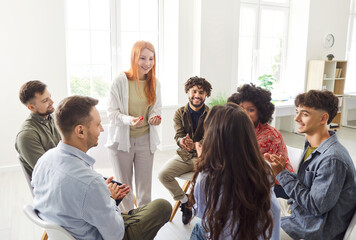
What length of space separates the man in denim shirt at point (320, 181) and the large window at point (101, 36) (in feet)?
11.8

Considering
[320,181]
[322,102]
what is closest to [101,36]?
[322,102]

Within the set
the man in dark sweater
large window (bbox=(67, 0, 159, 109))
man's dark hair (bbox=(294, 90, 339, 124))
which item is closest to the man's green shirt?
the man in dark sweater

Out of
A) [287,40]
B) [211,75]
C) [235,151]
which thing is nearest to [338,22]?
[287,40]

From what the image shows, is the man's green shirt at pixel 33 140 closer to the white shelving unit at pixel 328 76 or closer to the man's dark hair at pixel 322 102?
the man's dark hair at pixel 322 102

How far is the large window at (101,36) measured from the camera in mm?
4547

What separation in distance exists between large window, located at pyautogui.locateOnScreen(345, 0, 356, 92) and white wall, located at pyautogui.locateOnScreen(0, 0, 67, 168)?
21.9 ft

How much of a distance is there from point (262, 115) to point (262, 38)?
4.56m

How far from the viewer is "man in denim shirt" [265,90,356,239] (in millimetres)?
1519

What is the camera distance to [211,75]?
5.12 meters

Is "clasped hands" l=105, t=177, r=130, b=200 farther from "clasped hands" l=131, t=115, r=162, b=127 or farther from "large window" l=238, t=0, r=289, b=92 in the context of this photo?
"large window" l=238, t=0, r=289, b=92

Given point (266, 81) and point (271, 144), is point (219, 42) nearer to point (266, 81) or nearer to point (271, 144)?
point (266, 81)

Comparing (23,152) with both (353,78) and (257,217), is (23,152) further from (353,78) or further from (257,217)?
(353,78)

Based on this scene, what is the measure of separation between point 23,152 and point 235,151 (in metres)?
1.48

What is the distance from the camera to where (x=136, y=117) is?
250cm
